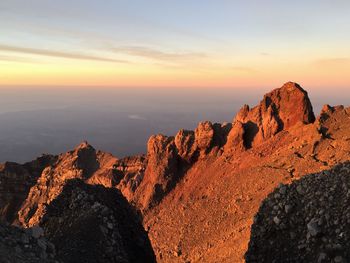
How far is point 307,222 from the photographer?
50.2ft

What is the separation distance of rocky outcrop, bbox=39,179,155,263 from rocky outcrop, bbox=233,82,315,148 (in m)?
27.4

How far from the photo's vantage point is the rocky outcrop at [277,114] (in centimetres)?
4762

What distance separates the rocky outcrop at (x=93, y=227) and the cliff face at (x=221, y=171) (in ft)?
43.8

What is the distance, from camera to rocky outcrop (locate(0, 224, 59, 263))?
1404 cm

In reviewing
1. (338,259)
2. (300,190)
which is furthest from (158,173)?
(338,259)

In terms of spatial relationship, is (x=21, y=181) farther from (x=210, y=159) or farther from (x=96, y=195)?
(x=96, y=195)

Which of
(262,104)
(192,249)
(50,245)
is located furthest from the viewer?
(262,104)

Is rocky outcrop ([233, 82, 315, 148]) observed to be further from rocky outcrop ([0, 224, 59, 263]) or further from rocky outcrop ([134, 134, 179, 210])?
rocky outcrop ([0, 224, 59, 263])

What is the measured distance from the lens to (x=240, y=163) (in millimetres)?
47469

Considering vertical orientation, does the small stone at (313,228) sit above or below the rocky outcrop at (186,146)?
above

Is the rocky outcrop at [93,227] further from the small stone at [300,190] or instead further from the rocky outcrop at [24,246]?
the small stone at [300,190]

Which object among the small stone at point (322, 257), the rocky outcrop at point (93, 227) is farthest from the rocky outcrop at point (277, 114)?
the small stone at point (322, 257)

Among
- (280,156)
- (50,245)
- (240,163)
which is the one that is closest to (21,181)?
(240,163)

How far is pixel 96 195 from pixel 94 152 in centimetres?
4349
